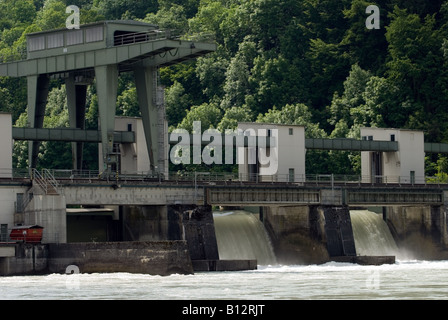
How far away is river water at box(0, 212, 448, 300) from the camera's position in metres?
67.4

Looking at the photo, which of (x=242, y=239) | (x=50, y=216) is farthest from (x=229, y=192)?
(x=50, y=216)

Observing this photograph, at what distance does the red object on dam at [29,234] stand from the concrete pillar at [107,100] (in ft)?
60.1

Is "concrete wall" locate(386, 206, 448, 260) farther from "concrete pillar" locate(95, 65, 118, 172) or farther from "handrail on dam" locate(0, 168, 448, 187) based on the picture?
"concrete pillar" locate(95, 65, 118, 172)

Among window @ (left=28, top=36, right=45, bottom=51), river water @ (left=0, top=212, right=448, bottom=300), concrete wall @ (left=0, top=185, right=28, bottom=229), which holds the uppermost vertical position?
window @ (left=28, top=36, right=45, bottom=51)

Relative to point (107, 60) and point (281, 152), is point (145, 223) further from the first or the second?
point (281, 152)

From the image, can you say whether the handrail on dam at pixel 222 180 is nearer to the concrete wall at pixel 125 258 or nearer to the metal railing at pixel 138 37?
the concrete wall at pixel 125 258

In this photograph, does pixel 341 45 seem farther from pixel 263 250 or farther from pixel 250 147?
pixel 263 250

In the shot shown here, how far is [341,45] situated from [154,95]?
70.2 m

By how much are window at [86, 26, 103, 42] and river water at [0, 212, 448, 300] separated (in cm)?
2625

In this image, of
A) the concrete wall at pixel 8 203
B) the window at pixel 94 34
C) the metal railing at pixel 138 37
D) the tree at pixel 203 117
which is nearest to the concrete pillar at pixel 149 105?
the metal railing at pixel 138 37

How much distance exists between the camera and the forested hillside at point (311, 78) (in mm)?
155875

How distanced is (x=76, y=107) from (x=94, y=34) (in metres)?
11.7

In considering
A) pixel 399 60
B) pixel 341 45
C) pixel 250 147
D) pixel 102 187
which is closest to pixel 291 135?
pixel 250 147
